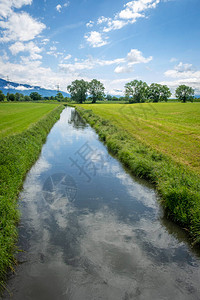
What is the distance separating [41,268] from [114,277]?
1.86 meters

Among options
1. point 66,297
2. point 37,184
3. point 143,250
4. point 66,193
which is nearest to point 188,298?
point 143,250

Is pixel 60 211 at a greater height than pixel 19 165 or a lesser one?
lesser

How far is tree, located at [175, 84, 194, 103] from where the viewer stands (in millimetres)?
103938

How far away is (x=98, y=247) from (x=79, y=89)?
113 metres

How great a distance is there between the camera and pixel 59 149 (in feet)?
51.5

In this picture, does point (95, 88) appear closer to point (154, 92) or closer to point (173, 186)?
point (154, 92)

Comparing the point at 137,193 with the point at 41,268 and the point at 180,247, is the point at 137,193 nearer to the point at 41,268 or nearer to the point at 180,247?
the point at 180,247

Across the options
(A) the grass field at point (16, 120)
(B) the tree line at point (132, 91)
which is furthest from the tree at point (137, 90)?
(A) the grass field at point (16, 120)

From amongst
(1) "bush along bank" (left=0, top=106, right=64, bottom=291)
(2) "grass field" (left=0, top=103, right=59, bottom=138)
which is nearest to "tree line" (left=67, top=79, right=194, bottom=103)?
(2) "grass field" (left=0, top=103, right=59, bottom=138)

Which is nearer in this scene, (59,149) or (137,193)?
(137,193)

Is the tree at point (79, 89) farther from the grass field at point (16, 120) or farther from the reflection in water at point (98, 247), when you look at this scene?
the reflection in water at point (98, 247)

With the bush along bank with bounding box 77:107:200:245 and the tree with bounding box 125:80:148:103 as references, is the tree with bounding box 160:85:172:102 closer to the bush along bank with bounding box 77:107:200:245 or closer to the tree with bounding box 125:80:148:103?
the tree with bounding box 125:80:148:103

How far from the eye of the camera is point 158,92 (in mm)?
112375

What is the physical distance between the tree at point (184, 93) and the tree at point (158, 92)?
214 inches
